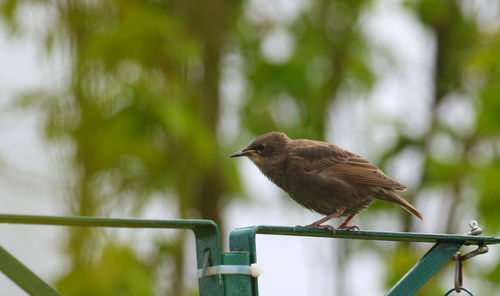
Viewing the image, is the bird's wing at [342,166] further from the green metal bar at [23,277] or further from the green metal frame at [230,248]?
the green metal bar at [23,277]

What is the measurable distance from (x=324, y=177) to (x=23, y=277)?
2.61 m

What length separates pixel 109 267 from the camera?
18.7 ft

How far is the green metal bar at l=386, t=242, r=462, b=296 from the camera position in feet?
8.49

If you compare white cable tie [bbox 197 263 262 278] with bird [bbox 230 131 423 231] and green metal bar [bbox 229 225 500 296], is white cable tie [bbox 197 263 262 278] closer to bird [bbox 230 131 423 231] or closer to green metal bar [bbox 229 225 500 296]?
green metal bar [bbox 229 225 500 296]

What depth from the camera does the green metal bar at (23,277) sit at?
197cm

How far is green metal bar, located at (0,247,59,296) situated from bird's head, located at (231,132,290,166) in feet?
8.60

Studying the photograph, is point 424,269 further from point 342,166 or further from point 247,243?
point 342,166

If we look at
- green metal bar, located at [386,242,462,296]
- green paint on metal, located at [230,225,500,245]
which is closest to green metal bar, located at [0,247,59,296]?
green paint on metal, located at [230,225,500,245]

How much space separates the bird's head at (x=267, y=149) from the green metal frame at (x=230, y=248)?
176cm

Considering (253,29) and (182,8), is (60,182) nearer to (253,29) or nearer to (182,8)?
(182,8)

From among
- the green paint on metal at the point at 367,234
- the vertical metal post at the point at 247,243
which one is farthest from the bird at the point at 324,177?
the vertical metal post at the point at 247,243

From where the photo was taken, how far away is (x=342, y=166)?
15.0 ft

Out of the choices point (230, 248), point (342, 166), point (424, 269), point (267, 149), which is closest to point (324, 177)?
point (342, 166)

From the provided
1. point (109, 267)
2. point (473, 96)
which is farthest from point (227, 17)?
point (109, 267)
